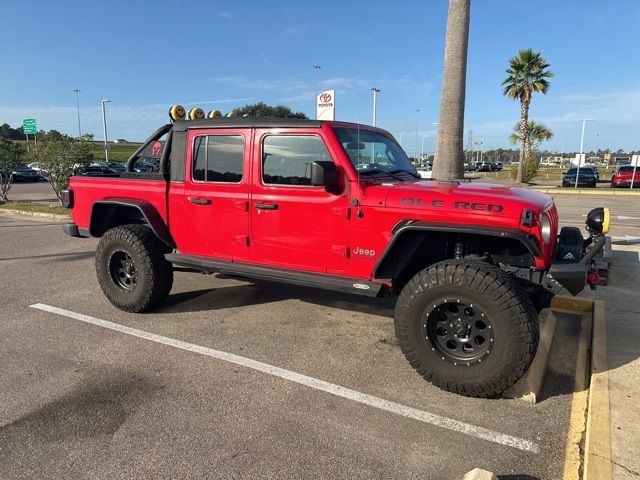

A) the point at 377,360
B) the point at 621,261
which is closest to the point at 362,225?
the point at 377,360

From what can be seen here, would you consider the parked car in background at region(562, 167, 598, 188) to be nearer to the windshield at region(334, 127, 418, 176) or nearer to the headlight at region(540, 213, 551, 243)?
the windshield at region(334, 127, 418, 176)

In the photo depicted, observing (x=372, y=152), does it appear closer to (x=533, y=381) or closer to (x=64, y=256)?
(x=533, y=381)

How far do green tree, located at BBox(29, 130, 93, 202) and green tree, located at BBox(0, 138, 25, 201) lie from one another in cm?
346

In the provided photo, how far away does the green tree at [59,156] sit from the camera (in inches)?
516

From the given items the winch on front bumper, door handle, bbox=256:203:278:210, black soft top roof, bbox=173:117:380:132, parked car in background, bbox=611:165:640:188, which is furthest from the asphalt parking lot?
parked car in background, bbox=611:165:640:188

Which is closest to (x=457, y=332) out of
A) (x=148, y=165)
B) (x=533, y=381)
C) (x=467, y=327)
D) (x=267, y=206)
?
(x=467, y=327)

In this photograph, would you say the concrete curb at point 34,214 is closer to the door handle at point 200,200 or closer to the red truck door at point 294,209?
the door handle at point 200,200

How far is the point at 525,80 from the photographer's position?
3378 centimetres

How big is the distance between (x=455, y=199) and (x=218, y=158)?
229cm

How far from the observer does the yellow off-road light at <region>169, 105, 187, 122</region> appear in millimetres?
4965

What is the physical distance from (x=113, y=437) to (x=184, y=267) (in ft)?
7.26

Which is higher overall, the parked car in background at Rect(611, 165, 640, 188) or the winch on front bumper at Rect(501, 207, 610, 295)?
the parked car in background at Rect(611, 165, 640, 188)

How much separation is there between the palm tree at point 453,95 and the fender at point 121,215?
6500 millimetres

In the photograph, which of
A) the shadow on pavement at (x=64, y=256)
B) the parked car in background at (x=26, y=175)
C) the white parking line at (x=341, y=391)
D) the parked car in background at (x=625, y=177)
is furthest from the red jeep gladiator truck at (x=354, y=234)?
the parked car in background at (x=26, y=175)
